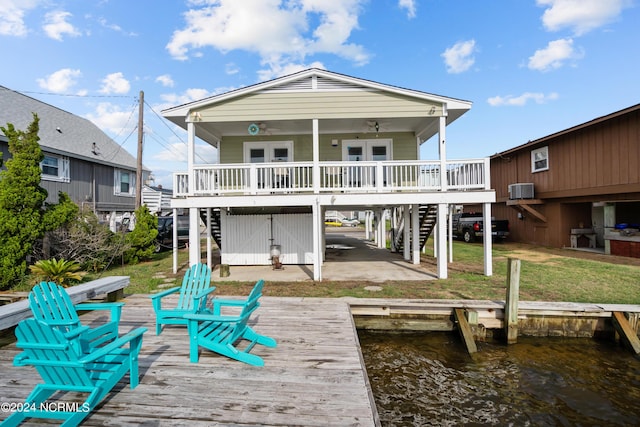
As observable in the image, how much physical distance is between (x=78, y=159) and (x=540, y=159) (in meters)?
23.1

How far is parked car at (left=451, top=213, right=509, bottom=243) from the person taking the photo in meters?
18.3

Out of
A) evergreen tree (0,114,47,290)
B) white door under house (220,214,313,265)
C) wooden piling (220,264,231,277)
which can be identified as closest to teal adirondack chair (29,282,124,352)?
wooden piling (220,264,231,277)

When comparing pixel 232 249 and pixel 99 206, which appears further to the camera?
pixel 99 206

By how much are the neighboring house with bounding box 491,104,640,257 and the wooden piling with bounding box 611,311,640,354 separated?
775 centimetres

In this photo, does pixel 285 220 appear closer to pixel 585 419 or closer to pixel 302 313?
pixel 302 313

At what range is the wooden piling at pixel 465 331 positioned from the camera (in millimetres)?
5809

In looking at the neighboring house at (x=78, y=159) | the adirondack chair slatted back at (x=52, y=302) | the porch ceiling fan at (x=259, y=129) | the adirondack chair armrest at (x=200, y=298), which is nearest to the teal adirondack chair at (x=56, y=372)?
the adirondack chair slatted back at (x=52, y=302)

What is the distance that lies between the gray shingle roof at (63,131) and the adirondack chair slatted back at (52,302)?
1461 centimetres

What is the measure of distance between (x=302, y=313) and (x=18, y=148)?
9.06 m

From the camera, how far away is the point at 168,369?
365 centimetres

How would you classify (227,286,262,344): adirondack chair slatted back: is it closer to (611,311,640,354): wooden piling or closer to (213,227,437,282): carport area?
(213,227,437,282): carport area

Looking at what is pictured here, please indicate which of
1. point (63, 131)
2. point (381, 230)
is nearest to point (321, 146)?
point (381, 230)

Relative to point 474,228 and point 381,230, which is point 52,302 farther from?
point 474,228

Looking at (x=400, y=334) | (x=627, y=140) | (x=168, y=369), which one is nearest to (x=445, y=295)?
(x=400, y=334)
